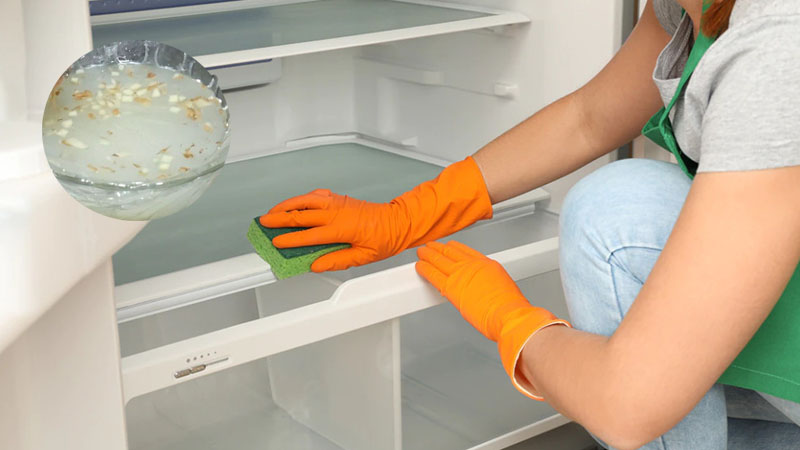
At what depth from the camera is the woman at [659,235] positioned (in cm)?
84

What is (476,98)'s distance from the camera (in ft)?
5.69

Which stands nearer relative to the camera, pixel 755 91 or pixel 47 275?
pixel 47 275

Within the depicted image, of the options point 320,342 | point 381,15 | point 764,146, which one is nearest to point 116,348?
point 320,342

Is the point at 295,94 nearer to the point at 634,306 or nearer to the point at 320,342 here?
the point at 320,342

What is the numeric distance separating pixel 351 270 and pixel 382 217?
25 cm

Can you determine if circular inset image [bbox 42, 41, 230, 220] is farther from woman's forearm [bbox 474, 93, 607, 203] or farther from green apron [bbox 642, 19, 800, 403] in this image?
woman's forearm [bbox 474, 93, 607, 203]

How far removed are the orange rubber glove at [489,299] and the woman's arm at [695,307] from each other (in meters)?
0.11

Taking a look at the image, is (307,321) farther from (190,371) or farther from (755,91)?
(755,91)

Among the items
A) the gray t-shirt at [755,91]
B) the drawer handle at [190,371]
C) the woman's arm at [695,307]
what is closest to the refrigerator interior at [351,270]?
the drawer handle at [190,371]

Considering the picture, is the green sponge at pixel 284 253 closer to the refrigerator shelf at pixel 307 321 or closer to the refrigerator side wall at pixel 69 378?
the refrigerator shelf at pixel 307 321

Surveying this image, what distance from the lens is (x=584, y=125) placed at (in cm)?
134

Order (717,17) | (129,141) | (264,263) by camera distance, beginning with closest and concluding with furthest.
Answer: (129,141) → (717,17) → (264,263)

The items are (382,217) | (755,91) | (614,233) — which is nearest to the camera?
(755,91)

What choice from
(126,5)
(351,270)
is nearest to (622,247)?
(351,270)
